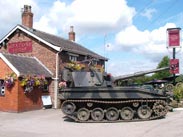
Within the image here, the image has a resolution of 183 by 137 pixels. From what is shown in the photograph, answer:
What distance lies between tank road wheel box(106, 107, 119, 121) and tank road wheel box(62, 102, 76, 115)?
1.77m

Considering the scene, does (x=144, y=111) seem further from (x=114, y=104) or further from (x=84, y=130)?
(x=84, y=130)

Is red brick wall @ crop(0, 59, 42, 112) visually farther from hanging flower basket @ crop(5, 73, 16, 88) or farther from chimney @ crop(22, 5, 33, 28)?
chimney @ crop(22, 5, 33, 28)

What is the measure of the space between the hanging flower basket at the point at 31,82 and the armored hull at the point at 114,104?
5.54m

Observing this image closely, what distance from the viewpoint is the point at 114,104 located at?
18828mm

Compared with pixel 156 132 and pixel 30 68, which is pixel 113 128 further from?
pixel 30 68

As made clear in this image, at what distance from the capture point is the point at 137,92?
18469 mm

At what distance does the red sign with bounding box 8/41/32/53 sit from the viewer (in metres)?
28.7

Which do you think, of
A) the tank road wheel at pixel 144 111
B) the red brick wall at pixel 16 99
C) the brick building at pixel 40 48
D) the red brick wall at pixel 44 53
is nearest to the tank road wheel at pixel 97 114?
the tank road wheel at pixel 144 111

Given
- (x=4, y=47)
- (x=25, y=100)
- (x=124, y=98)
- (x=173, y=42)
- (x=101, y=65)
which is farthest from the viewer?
(x=101, y=65)

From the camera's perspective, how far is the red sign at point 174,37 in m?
26.1

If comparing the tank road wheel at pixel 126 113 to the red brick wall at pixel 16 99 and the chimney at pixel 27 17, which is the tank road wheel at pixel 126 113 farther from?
the chimney at pixel 27 17

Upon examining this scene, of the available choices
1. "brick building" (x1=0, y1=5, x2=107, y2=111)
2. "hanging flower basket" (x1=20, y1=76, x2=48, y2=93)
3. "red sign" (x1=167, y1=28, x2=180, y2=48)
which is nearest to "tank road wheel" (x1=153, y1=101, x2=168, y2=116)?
"red sign" (x1=167, y1=28, x2=180, y2=48)

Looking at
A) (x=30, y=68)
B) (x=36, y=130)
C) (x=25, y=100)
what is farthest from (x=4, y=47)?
(x=36, y=130)

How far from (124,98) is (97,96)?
4.50 ft
